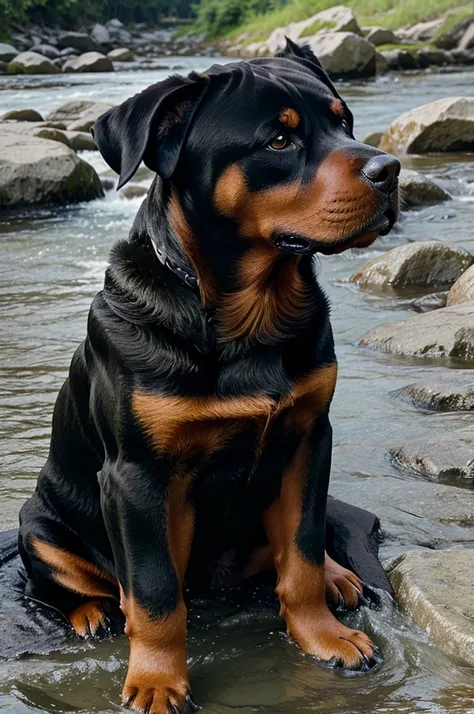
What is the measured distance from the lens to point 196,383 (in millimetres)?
3186

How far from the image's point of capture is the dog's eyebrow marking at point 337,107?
345 centimetres

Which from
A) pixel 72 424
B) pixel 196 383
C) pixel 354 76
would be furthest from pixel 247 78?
pixel 354 76

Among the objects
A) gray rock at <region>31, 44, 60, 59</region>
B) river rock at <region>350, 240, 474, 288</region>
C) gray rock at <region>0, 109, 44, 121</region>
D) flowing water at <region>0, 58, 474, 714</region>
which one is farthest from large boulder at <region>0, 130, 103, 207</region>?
gray rock at <region>31, 44, 60, 59</region>

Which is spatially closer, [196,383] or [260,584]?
[196,383]

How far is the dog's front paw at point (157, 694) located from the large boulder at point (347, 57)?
2963 centimetres

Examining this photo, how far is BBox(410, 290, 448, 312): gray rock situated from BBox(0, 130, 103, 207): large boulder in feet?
23.1

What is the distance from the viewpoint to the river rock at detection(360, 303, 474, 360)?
6.64 metres

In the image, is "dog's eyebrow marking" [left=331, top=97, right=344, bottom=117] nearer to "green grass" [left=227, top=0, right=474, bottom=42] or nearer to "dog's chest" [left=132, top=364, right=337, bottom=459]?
"dog's chest" [left=132, top=364, right=337, bottom=459]

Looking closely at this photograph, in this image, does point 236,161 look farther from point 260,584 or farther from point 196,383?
point 260,584

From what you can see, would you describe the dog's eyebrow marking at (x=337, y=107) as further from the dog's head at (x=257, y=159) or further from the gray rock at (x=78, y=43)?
the gray rock at (x=78, y=43)

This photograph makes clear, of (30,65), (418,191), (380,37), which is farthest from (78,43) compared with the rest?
(418,191)

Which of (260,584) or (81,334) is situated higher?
(260,584)

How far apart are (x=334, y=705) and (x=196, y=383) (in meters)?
1.10

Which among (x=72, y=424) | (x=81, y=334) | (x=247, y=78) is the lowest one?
(x=81, y=334)
